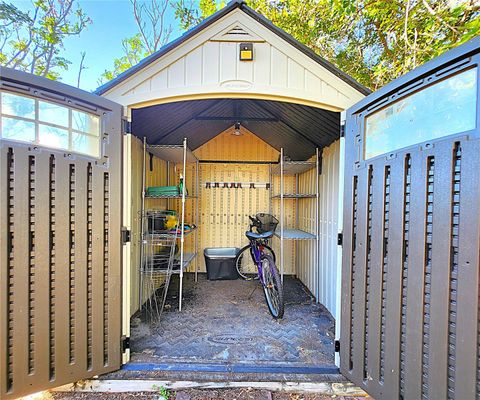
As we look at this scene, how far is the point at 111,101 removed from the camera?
1.86 m

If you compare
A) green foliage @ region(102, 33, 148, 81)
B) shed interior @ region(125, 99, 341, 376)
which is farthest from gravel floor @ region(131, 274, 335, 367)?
green foliage @ region(102, 33, 148, 81)

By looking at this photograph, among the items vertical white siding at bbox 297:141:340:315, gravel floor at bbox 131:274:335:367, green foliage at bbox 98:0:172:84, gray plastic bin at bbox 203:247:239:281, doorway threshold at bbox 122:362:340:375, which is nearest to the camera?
doorway threshold at bbox 122:362:340:375

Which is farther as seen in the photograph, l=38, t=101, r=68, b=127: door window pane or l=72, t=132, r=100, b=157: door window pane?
l=72, t=132, r=100, b=157: door window pane

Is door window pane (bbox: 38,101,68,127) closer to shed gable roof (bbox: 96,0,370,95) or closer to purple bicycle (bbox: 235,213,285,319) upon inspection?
Result: shed gable roof (bbox: 96,0,370,95)

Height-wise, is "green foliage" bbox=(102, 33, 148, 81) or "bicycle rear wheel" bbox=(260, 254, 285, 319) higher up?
"green foliage" bbox=(102, 33, 148, 81)

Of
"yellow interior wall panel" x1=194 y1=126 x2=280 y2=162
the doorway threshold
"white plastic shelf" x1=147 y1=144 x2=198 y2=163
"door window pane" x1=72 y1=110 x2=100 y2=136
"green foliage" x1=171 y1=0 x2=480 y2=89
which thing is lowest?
the doorway threshold

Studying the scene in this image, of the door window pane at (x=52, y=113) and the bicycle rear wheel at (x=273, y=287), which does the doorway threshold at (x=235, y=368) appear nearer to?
the bicycle rear wheel at (x=273, y=287)

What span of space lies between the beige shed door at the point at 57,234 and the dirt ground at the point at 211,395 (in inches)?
5.9

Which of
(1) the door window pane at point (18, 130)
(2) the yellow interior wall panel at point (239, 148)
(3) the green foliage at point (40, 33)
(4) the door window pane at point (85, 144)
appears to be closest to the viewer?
(1) the door window pane at point (18, 130)

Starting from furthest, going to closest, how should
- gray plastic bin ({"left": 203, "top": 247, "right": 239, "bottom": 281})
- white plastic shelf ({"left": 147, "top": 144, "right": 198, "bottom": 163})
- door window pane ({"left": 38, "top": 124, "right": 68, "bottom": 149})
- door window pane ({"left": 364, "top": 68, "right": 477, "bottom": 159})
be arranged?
gray plastic bin ({"left": 203, "top": 247, "right": 239, "bottom": 281}) < white plastic shelf ({"left": 147, "top": 144, "right": 198, "bottom": 163}) < door window pane ({"left": 38, "top": 124, "right": 68, "bottom": 149}) < door window pane ({"left": 364, "top": 68, "right": 477, "bottom": 159})

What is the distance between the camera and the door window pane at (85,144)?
1712 millimetres

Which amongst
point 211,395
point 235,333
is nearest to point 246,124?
point 235,333

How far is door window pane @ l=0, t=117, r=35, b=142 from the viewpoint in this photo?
1483 mm

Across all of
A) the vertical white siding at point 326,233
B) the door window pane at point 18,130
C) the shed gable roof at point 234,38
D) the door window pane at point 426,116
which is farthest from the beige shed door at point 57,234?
the vertical white siding at point 326,233
